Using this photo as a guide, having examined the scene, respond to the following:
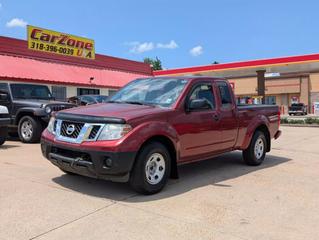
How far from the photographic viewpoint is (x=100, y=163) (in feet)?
17.3

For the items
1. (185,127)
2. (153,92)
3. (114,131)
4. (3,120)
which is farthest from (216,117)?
(3,120)

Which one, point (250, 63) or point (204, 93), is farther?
point (250, 63)

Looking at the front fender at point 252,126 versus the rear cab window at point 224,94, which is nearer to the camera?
the rear cab window at point 224,94

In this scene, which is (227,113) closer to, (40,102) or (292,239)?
(292,239)

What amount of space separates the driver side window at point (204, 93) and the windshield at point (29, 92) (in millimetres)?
6850

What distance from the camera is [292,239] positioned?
13.8 ft

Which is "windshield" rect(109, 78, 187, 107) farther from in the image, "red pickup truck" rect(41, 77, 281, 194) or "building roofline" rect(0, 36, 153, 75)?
"building roofline" rect(0, 36, 153, 75)

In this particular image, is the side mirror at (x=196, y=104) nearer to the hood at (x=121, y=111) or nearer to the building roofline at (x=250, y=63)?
the hood at (x=121, y=111)

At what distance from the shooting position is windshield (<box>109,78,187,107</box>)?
6.49 m

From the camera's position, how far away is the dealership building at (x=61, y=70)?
23594 millimetres

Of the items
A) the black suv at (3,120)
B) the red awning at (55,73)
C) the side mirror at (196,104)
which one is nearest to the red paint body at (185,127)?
the side mirror at (196,104)

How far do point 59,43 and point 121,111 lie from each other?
79.7 ft

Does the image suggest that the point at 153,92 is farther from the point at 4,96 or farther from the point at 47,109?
the point at 4,96

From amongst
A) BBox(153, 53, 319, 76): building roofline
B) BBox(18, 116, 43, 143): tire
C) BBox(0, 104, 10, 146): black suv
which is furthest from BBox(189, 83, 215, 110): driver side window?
BBox(153, 53, 319, 76): building roofline
